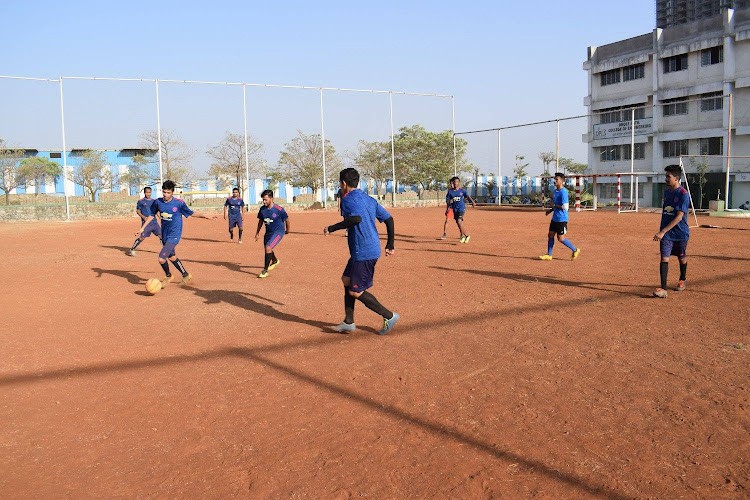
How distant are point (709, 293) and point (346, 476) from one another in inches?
297

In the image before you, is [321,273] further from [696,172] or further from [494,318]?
[696,172]

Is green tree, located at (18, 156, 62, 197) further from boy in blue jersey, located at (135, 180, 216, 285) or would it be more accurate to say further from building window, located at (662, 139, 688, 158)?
building window, located at (662, 139, 688, 158)

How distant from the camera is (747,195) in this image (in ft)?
126

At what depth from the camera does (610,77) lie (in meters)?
48.2

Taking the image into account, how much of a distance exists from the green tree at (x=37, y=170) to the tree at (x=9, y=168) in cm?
50

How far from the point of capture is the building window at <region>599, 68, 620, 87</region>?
4750cm

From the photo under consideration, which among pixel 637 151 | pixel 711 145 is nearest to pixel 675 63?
pixel 637 151

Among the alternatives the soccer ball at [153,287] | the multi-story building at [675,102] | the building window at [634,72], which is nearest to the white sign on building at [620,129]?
the multi-story building at [675,102]

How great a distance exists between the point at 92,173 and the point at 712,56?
46.1m

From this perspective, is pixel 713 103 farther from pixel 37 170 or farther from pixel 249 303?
pixel 37 170

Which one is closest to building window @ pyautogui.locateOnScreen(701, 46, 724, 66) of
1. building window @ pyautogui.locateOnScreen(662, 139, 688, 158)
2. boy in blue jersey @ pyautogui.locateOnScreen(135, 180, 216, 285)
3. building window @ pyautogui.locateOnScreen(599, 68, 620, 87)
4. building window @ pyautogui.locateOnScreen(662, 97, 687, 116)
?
building window @ pyautogui.locateOnScreen(662, 97, 687, 116)

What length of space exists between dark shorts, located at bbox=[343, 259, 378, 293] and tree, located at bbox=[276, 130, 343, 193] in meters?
45.8

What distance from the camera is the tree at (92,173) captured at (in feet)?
159

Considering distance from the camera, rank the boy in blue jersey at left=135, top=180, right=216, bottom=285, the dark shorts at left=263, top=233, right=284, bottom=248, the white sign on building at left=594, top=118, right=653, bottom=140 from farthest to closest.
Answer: the white sign on building at left=594, top=118, right=653, bottom=140 → the dark shorts at left=263, top=233, right=284, bottom=248 → the boy in blue jersey at left=135, top=180, right=216, bottom=285
